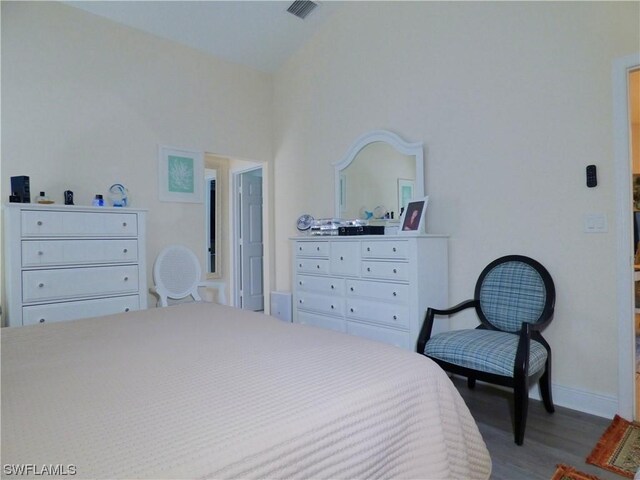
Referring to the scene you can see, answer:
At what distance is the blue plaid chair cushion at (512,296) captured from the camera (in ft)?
7.62

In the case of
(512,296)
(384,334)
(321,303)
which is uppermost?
(512,296)

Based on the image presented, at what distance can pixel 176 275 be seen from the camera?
11.6 feet

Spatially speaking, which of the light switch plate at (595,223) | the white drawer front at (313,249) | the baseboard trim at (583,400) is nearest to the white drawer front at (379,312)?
the white drawer front at (313,249)

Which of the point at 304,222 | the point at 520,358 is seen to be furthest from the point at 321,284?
the point at 520,358

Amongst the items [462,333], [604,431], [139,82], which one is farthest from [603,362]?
[139,82]

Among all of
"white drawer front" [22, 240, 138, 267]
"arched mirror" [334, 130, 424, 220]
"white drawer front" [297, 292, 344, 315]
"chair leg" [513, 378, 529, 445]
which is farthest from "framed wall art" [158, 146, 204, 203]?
"chair leg" [513, 378, 529, 445]

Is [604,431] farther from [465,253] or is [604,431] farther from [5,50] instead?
[5,50]

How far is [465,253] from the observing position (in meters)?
2.81

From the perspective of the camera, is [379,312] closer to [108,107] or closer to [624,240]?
[624,240]

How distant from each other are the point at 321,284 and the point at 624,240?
2101 mm

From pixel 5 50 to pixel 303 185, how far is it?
2734 millimetres

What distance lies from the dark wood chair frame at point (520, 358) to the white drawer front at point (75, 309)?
2208 mm

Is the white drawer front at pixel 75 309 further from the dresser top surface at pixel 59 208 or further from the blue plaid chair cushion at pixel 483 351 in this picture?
the blue plaid chair cushion at pixel 483 351

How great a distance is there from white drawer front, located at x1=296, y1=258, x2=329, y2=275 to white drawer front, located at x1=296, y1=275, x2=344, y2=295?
6 cm
